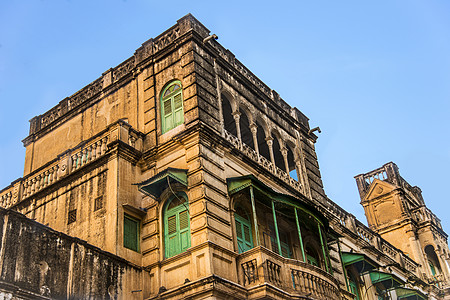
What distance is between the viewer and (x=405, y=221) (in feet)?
116

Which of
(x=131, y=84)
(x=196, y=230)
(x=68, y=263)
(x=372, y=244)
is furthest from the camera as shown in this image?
(x=372, y=244)

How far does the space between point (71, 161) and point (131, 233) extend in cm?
424

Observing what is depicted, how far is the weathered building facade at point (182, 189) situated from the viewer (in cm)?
1594

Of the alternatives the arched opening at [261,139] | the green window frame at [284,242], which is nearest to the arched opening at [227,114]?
the arched opening at [261,139]

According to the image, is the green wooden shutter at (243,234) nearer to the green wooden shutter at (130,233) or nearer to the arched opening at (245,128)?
the green wooden shutter at (130,233)

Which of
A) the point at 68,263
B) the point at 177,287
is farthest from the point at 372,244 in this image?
the point at 68,263

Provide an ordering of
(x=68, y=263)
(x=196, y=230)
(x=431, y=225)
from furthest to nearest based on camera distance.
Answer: (x=431, y=225)
(x=196, y=230)
(x=68, y=263)

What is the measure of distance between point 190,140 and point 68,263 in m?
5.70

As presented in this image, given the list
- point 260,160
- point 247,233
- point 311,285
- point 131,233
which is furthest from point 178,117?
point 311,285

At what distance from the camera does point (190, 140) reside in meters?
17.9

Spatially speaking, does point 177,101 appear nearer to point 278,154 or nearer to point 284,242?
point 284,242

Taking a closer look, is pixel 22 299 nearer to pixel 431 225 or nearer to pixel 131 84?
pixel 131 84

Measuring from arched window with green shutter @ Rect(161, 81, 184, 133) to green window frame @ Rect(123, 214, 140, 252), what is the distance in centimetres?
370

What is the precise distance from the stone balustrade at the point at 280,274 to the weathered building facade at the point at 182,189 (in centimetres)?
4
